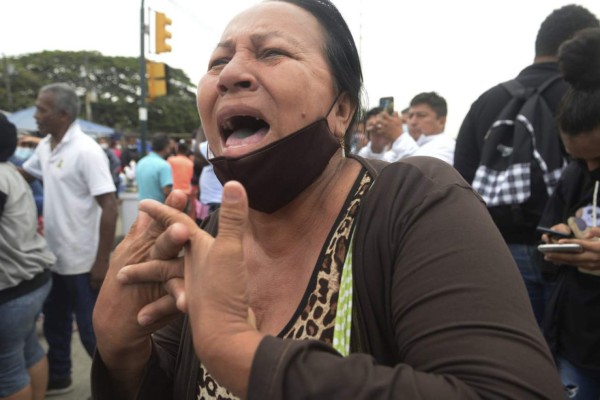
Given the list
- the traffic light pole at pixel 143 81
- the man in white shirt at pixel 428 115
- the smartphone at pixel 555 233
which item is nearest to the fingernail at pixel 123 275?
the smartphone at pixel 555 233

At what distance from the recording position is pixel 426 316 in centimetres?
84

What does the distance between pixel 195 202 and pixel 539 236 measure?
16.9ft

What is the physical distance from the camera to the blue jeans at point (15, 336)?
112 inches

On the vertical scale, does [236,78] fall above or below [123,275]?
above

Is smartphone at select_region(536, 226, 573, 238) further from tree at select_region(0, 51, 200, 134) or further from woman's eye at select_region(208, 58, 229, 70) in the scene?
tree at select_region(0, 51, 200, 134)

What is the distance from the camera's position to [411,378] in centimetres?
76

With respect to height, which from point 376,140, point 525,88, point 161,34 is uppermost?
point 161,34

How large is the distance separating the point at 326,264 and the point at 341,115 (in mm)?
480

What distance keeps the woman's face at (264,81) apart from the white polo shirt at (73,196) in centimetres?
247

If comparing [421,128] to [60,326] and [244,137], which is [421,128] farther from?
[244,137]

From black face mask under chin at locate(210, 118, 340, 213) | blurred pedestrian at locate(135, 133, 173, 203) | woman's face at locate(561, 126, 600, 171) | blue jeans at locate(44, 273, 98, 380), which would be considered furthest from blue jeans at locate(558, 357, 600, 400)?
blurred pedestrian at locate(135, 133, 173, 203)

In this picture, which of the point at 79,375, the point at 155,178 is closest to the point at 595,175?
the point at 79,375

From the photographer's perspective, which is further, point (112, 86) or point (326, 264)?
point (112, 86)

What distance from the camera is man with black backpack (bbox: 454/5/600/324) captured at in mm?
2500
